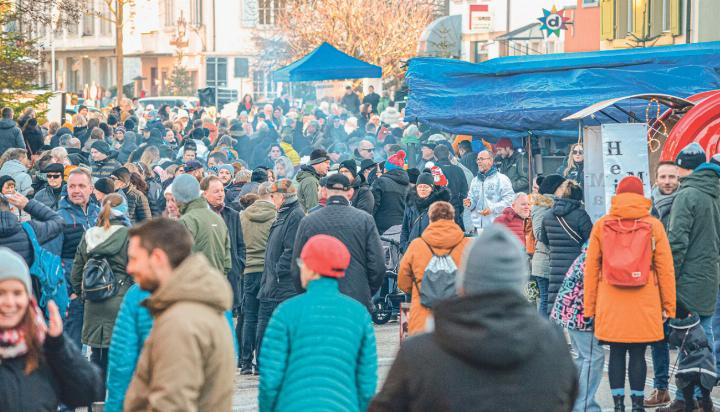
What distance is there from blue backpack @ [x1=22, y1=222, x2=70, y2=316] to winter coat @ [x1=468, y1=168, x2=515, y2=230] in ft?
22.8

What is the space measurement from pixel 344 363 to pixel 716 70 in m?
11.0

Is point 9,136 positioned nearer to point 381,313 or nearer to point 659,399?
point 381,313

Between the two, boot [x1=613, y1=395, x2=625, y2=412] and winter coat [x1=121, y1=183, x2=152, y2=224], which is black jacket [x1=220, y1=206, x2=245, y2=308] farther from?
boot [x1=613, y1=395, x2=625, y2=412]

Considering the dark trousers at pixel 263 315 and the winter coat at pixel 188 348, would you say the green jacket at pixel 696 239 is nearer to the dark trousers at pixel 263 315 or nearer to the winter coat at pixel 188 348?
the dark trousers at pixel 263 315

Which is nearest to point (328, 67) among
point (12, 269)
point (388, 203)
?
point (388, 203)

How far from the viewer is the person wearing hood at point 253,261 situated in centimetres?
1162

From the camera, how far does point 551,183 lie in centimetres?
1129

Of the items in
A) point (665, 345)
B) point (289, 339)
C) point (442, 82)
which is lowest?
point (665, 345)

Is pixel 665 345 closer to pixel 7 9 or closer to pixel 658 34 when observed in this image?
pixel 7 9

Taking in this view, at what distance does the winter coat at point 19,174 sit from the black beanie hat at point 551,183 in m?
5.61

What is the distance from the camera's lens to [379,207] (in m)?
14.8

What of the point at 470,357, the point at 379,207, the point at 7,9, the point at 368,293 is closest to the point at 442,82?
the point at 379,207

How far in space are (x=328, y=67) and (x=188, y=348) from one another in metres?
20.4

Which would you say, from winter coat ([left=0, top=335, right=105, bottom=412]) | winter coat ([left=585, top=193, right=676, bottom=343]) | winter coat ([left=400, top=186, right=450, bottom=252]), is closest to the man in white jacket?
winter coat ([left=400, top=186, right=450, bottom=252])
